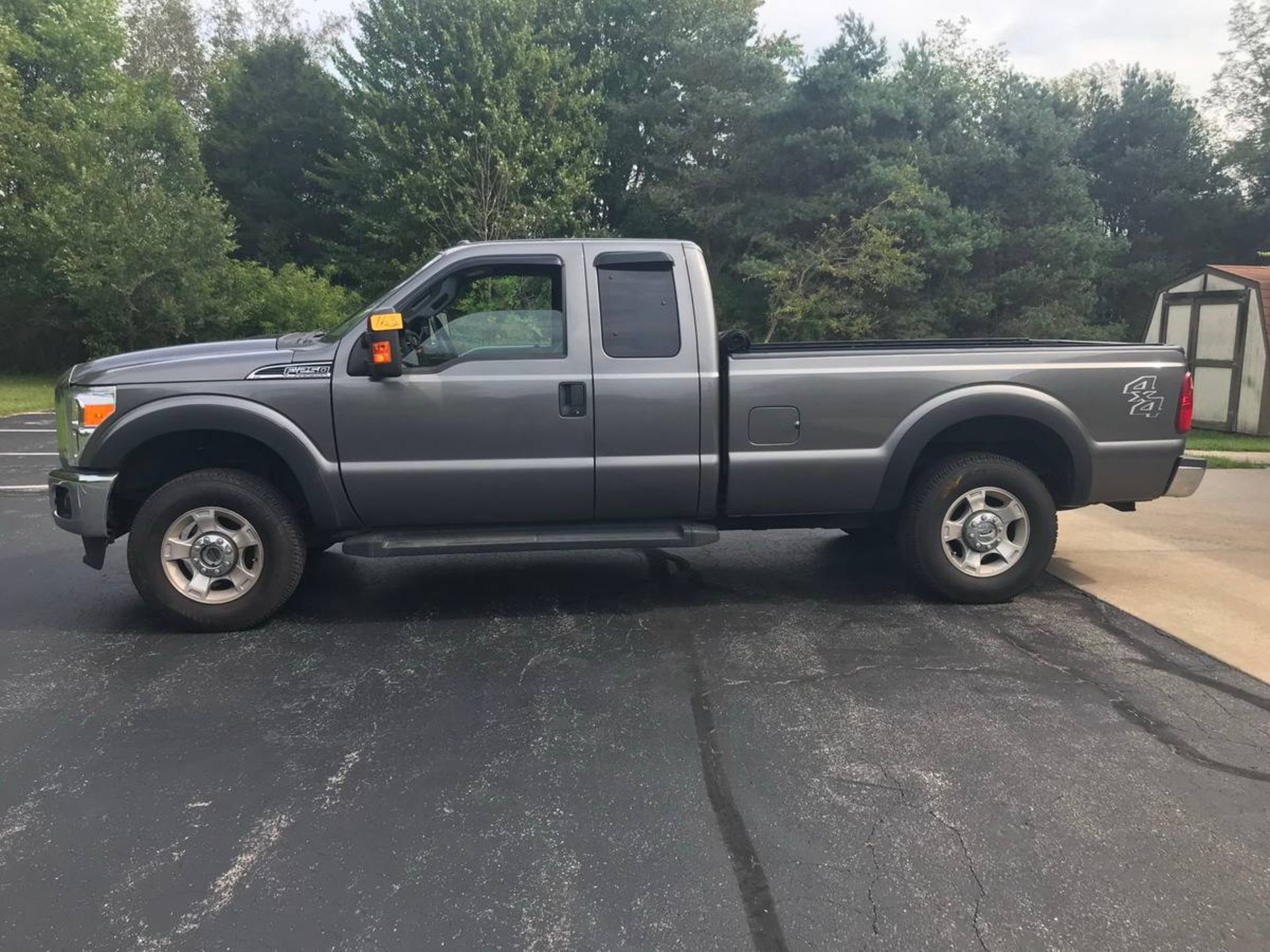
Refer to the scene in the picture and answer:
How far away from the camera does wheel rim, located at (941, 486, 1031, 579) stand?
5.66 m

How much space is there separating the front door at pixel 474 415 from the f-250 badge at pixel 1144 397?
3.11 meters

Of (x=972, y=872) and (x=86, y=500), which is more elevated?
(x=86, y=500)

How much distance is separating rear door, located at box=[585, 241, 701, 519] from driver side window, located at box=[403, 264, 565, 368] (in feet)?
0.83

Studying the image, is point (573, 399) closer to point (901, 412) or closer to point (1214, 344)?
point (901, 412)

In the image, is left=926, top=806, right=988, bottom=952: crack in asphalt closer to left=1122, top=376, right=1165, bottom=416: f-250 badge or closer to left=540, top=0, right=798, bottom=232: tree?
left=1122, top=376, right=1165, bottom=416: f-250 badge

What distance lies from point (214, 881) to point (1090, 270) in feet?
102

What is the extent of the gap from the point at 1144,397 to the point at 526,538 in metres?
3.61

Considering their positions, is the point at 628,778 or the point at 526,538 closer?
the point at 628,778

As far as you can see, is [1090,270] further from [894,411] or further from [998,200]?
[894,411]

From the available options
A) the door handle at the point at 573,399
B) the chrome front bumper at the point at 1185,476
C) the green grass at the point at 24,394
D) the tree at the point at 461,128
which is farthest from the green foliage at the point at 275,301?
the chrome front bumper at the point at 1185,476

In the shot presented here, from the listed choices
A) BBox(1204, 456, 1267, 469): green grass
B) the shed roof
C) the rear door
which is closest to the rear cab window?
the rear door

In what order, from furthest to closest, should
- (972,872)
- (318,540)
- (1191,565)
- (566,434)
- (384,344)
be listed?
(1191,565)
(318,540)
(566,434)
(384,344)
(972,872)

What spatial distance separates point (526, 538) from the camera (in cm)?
526

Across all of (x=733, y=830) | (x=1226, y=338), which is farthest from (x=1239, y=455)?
(x=733, y=830)
